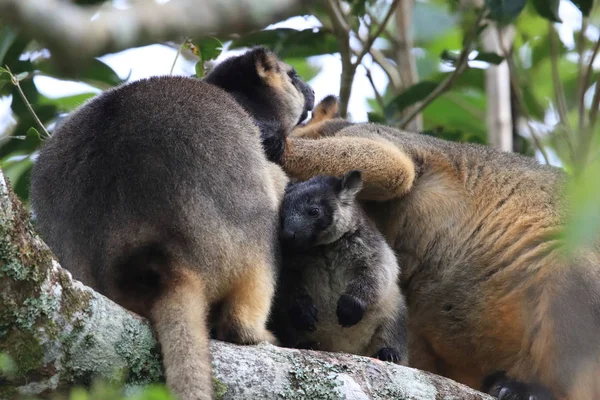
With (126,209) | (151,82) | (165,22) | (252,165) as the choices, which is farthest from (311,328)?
(165,22)

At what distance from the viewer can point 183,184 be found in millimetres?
5758

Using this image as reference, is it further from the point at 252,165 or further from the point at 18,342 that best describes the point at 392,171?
the point at 18,342

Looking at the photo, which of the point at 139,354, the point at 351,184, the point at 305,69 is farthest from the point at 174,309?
the point at 305,69

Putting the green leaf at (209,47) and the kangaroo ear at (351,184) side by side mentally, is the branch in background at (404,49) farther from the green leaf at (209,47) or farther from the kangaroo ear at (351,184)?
the kangaroo ear at (351,184)

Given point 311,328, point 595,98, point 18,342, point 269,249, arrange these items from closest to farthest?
point 18,342 → point 269,249 → point 311,328 → point 595,98

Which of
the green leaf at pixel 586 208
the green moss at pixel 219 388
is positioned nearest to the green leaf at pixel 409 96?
the green moss at pixel 219 388

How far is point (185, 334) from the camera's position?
16.9 ft

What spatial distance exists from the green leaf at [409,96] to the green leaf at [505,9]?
1553mm

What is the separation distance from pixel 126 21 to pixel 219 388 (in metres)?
2.15

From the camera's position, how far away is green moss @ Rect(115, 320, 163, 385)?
5152 mm

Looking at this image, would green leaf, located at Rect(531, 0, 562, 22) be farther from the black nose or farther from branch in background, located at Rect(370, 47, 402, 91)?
the black nose

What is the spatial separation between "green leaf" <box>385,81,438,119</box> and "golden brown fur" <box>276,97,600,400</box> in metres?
1.69

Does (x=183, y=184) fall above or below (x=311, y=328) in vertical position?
above

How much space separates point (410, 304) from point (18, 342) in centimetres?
381
